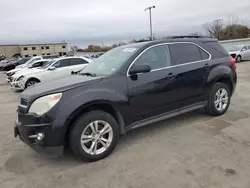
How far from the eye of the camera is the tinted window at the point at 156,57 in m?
4.32

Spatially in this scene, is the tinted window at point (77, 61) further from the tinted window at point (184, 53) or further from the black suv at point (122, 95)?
the tinted window at point (184, 53)

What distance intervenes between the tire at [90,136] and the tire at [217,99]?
2.42m

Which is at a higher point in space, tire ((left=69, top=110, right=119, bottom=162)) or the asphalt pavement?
tire ((left=69, top=110, right=119, bottom=162))

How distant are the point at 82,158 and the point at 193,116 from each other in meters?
2.98

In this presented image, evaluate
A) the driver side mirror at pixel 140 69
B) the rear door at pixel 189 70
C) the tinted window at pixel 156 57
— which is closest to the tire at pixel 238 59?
the rear door at pixel 189 70

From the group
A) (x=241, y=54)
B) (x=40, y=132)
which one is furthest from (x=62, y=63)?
(x=241, y=54)

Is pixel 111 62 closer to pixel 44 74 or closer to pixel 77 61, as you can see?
pixel 44 74

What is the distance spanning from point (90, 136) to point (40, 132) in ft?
2.31

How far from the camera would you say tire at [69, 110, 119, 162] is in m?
3.47

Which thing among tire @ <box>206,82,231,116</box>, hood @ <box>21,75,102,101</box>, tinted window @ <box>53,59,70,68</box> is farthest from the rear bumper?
tire @ <box>206,82,231,116</box>

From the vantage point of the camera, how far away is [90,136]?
3617 mm

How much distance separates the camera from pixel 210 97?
5203 millimetres

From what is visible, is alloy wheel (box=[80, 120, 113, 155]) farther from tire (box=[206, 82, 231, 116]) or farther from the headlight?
tire (box=[206, 82, 231, 116])

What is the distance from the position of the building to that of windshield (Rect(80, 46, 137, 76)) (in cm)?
8555
